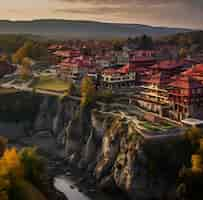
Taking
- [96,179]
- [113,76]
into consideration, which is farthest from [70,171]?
[113,76]

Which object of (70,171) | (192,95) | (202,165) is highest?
(192,95)

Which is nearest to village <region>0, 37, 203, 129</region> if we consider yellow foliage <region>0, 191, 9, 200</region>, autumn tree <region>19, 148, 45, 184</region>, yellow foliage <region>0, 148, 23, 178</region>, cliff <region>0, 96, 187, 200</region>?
cliff <region>0, 96, 187, 200</region>

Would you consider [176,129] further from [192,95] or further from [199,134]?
[192,95]

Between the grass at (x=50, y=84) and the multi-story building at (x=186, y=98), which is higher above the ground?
the multi-story building at (x=186, y=98)

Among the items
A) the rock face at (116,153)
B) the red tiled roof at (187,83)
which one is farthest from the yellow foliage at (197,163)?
→ the red tiled roof at (187,83)

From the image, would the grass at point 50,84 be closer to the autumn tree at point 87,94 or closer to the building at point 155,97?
the autumn tree at point 87,94

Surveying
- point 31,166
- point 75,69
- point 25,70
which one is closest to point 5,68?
point 25,70
